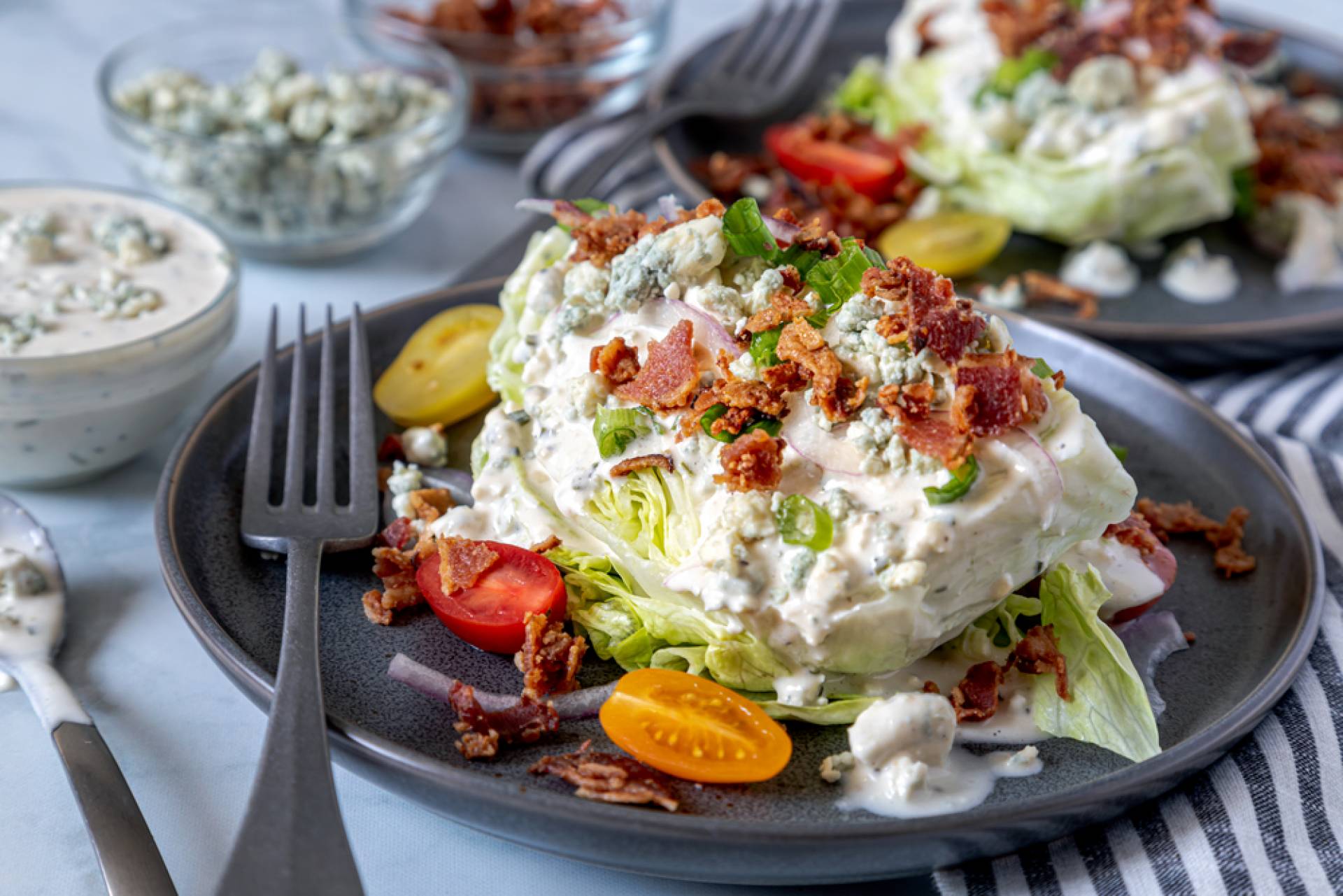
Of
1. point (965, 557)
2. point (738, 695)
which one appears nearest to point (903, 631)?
point (965, 557)

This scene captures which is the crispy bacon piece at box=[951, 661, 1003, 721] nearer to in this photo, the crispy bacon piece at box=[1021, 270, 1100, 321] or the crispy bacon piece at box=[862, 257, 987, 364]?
the crispy bacon piece at box=[862, 257, 987, 364]

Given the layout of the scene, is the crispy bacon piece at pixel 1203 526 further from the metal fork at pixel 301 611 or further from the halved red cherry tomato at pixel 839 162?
the halved red cherry tomato at pixel 839 162

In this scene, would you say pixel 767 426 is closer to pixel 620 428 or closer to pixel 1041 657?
pixel 620 428

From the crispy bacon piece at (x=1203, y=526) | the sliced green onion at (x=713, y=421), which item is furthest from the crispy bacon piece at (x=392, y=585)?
the crispy bacon piece at (x=1203, y=526)

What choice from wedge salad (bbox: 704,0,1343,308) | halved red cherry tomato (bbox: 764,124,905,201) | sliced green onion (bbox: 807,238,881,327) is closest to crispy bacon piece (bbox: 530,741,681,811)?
sliced green onion (bbox: 807,238,881,327)

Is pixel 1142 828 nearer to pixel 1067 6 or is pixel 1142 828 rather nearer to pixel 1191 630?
pixel 1191 630

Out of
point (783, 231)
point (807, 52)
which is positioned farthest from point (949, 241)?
point (783, 231)

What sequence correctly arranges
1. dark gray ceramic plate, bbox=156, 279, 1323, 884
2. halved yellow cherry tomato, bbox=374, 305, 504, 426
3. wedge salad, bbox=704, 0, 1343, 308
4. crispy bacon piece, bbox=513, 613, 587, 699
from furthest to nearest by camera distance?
1. wedge salad, bbox=704, 0, 1343, 308
2. halved yellow cherry tomato, bbox=374, 305, 504, 426
3. crispy bacon piece, bbox=513, 613, 587, 699
4. dark gray ceramic plate, bbox=156, 279, 1323, 884
